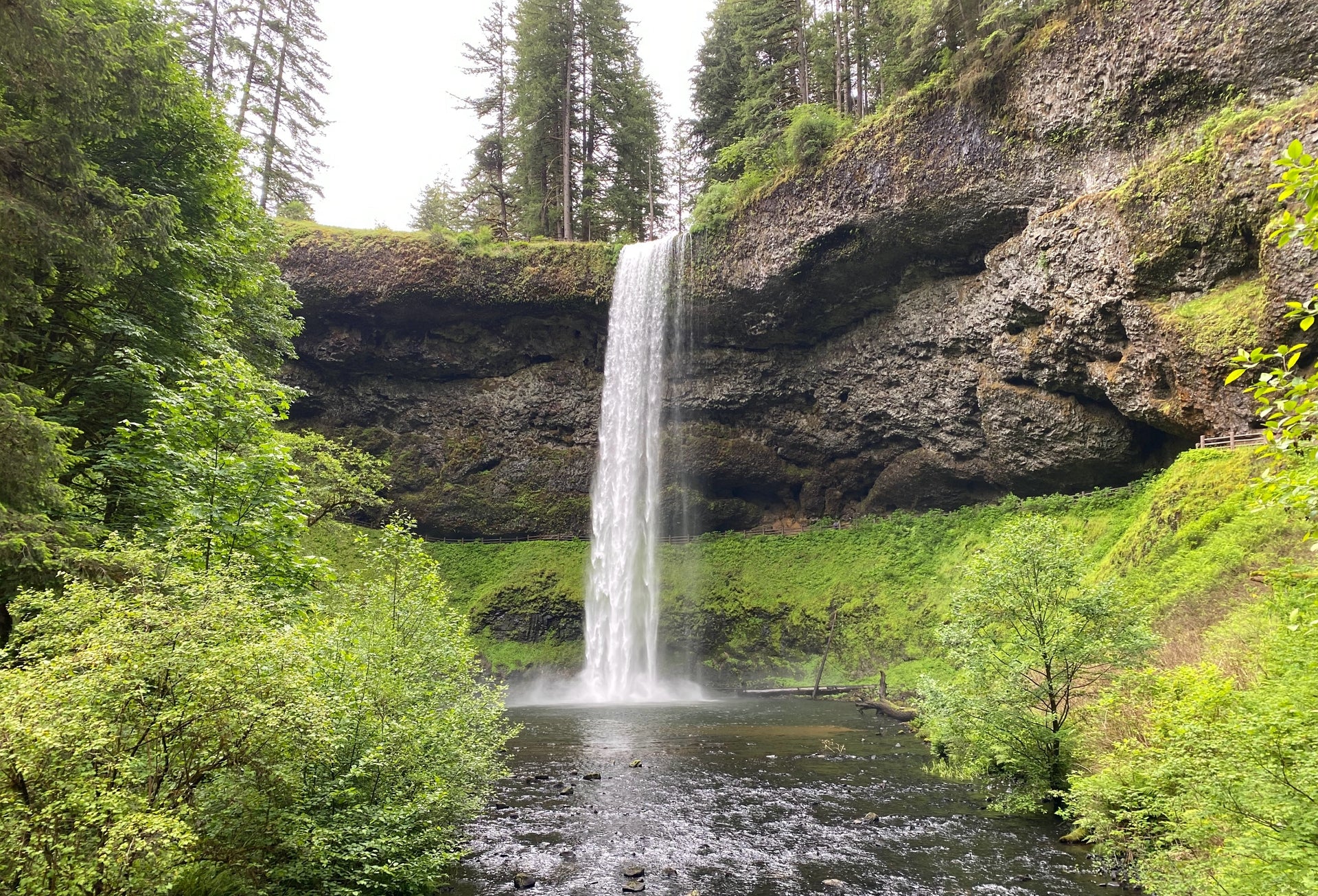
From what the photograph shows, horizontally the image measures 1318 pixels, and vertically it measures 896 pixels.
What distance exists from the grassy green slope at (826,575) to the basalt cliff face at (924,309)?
1715mm

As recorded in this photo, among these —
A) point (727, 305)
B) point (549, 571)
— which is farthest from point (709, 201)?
point (549, 571)

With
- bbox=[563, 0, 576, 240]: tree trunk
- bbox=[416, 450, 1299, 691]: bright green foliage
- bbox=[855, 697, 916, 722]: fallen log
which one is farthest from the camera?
bbox=[563, 0, 576, 240]: tree trunk

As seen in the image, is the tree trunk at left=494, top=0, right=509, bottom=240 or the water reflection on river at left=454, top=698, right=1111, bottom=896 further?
the tree trunk at left=494, top=0, right=509, bottom=240

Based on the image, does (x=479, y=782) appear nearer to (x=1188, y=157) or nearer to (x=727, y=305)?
(x=1188, y=157)

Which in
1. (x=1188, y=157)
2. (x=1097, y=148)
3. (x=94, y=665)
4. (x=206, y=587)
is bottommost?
(x=94, y=665)

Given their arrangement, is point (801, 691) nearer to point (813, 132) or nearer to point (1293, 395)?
point (813, 132)

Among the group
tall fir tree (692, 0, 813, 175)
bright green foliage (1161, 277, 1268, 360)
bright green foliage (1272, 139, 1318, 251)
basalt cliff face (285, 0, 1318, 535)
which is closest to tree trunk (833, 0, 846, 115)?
tall fir tree (692, 0, 813, 175)

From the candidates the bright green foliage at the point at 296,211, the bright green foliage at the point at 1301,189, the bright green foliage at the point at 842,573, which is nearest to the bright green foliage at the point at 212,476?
the bright green foliage at the point at 1301,189

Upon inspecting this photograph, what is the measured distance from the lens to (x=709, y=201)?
29.1 metres

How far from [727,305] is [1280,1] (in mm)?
18995

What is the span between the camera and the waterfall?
28.3 metres

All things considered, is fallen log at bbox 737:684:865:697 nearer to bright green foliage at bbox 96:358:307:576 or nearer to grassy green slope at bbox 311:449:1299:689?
grassy green slope at bbox 311:449:1299:689

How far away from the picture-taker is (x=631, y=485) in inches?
1192

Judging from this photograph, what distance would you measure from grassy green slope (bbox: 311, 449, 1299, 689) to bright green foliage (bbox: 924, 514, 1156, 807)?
642 centimetres
